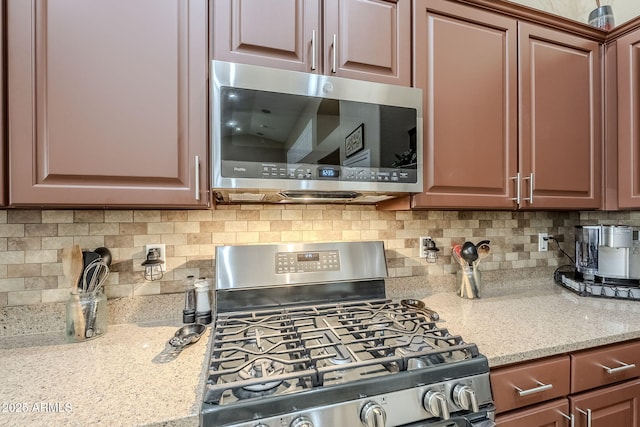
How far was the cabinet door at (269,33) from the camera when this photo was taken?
992mm

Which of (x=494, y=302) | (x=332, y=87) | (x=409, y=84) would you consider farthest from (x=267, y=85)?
(x=494, y=302)

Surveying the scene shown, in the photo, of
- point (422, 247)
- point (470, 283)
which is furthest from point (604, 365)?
point (422, 247)

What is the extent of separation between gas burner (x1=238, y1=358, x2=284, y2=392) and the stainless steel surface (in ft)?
1.50

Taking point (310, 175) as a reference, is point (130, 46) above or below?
above

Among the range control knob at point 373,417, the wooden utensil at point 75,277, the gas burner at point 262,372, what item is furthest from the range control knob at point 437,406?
the wooden utensil at point 75,277

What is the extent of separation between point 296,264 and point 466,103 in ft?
3.18

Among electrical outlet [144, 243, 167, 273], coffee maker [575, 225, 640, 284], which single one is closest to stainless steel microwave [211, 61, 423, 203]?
electrical outlet [144, 243, 167, 273]

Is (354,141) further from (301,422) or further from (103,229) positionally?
(103,229)

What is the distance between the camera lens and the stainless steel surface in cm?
121

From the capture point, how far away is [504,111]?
1.33 meters

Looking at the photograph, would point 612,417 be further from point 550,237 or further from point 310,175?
point 310,175

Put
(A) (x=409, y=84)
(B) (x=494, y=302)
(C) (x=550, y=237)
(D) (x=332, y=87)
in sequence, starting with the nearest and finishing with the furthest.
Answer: (D) (x=332, y=87)
(A) (x=409, y=84)
(B) (x=494, y=302)
(C) (x=550, y=237)

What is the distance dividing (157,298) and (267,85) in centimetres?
91

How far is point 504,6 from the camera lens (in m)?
1.32
